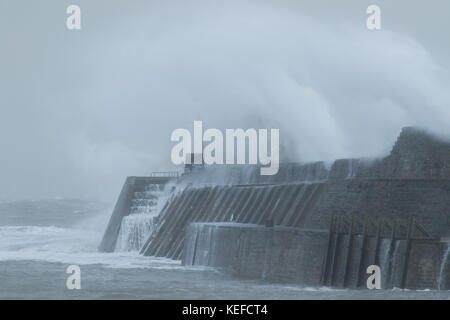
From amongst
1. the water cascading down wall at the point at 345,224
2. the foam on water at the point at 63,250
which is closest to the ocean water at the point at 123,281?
the foam on water at the point at 63,250

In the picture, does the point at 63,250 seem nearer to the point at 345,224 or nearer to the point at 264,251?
the point at 264,251

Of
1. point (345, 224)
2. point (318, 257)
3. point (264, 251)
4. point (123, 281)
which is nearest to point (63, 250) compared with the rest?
point (123, 281)

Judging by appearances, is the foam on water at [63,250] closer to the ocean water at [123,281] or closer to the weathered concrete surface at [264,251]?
the ocean water at [123,281]

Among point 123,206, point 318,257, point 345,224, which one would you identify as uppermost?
point 123,206

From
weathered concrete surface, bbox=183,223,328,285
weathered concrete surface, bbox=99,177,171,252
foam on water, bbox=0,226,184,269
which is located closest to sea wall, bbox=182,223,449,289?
weathered concrete surface, bbox=183,223,328,285

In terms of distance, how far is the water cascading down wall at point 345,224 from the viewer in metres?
21.0

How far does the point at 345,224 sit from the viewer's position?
2331 centimetres

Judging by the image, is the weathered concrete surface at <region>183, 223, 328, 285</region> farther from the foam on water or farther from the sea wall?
the foam on water

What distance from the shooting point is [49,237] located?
2106 inches

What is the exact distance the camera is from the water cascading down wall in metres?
21.0
